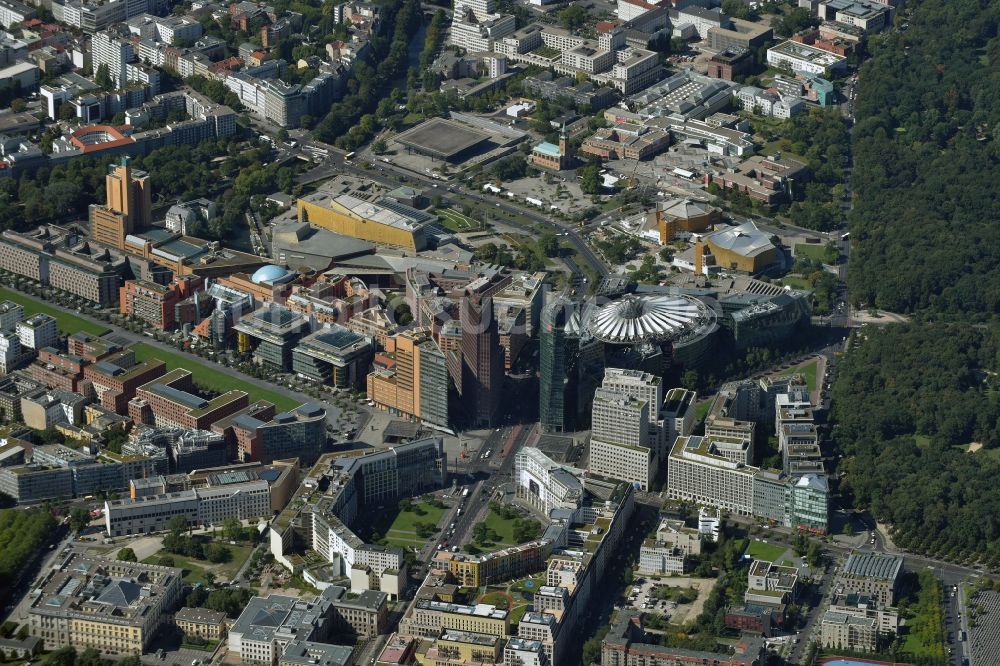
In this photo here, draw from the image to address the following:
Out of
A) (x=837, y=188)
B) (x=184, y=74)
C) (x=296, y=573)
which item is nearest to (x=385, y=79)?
(x=184, y=74)

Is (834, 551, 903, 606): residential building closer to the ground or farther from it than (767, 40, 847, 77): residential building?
farther from it

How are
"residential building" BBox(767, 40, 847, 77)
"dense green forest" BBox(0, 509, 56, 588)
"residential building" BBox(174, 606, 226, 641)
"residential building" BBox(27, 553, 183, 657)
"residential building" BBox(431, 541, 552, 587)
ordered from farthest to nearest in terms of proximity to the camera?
"residential building" BBox(767, 40, 847, 77) < "dense green forest" BBox(0, 509, 56, 588) < "residential building" BBox(431, 541, 552, 587) < "residential building" BBox(174, 606, 226, 641) < "residential building" BBox(27, 553, 183, 657)

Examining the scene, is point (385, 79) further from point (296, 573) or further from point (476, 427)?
point (296, 573)

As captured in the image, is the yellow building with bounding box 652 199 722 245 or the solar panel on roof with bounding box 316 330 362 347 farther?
the yellow building with bounding box 652 199 722 245

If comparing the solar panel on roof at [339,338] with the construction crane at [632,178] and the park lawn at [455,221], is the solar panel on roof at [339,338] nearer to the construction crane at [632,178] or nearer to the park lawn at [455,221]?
the park lawn at [455,221]

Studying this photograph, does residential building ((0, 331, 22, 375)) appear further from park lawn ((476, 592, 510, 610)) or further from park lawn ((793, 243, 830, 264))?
park lawn ((793, 243, 830, 264))

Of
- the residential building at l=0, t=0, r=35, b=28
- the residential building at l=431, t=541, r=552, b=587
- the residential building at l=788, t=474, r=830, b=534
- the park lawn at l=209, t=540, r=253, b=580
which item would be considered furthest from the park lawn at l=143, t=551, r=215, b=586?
the residential building at l=0, t=0, r=35, b=28
